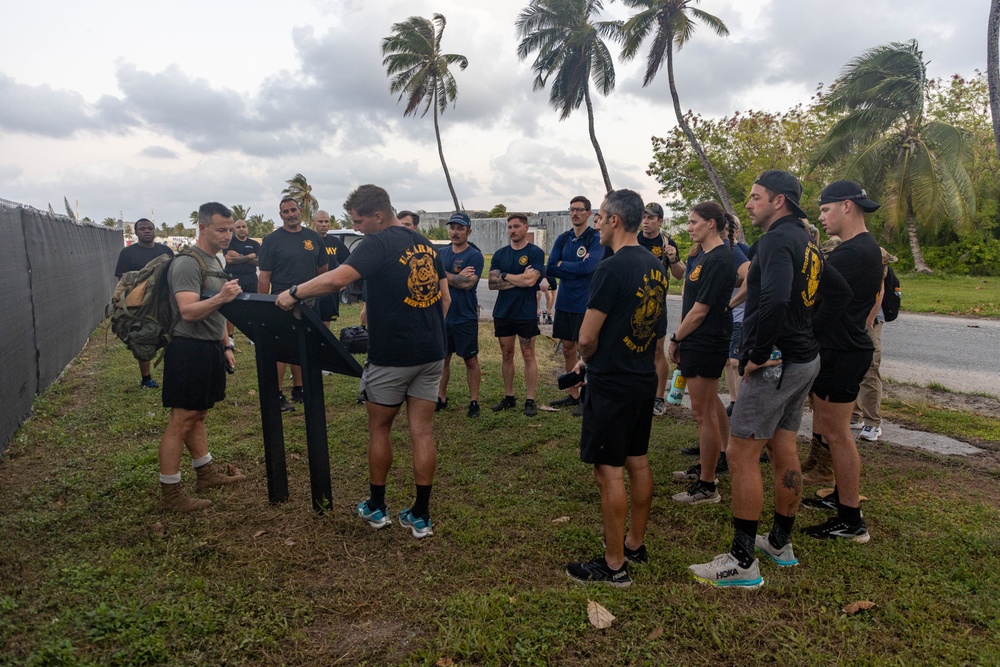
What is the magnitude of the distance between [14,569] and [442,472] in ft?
8.78

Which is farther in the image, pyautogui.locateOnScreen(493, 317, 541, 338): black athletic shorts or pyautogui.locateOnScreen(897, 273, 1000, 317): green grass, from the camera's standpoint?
pyautogui.locateOnScreen(897, 273, 1000, 317): green grass

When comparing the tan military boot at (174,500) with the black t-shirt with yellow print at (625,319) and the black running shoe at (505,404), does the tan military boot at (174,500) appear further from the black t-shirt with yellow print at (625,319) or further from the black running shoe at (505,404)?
the black running shoe at (505,404)

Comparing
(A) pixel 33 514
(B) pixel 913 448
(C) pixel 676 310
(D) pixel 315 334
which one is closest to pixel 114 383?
(A) pixel 33 514

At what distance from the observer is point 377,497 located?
407 centimetres

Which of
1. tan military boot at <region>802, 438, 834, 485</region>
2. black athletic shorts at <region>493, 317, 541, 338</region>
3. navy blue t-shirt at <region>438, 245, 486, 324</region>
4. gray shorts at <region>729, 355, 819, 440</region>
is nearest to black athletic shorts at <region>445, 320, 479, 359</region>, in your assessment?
navy blue t-shirt at <region>438, 245, 486, 324</region>

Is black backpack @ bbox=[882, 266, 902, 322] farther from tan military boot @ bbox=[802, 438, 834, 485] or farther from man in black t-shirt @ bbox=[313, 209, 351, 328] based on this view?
man in black t-shirt @ bbox=[313, 209, 351, 328]

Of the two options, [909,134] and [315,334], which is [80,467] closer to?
[315,334]

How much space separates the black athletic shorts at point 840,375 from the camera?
3.89m

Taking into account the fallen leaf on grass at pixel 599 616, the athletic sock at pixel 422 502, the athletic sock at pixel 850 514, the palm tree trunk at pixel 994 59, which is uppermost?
the palm tree trunk at pixel 994 59

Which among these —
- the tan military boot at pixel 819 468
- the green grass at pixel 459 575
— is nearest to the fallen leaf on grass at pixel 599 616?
the green grass at pixel 459 575

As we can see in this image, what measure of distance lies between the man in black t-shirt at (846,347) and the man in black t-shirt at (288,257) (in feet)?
16.5

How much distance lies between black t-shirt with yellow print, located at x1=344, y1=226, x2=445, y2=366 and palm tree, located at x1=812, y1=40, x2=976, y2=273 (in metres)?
23.2

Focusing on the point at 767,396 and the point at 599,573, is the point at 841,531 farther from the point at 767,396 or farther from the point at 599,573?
the point at 599,573

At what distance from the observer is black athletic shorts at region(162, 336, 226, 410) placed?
13.9 ft
